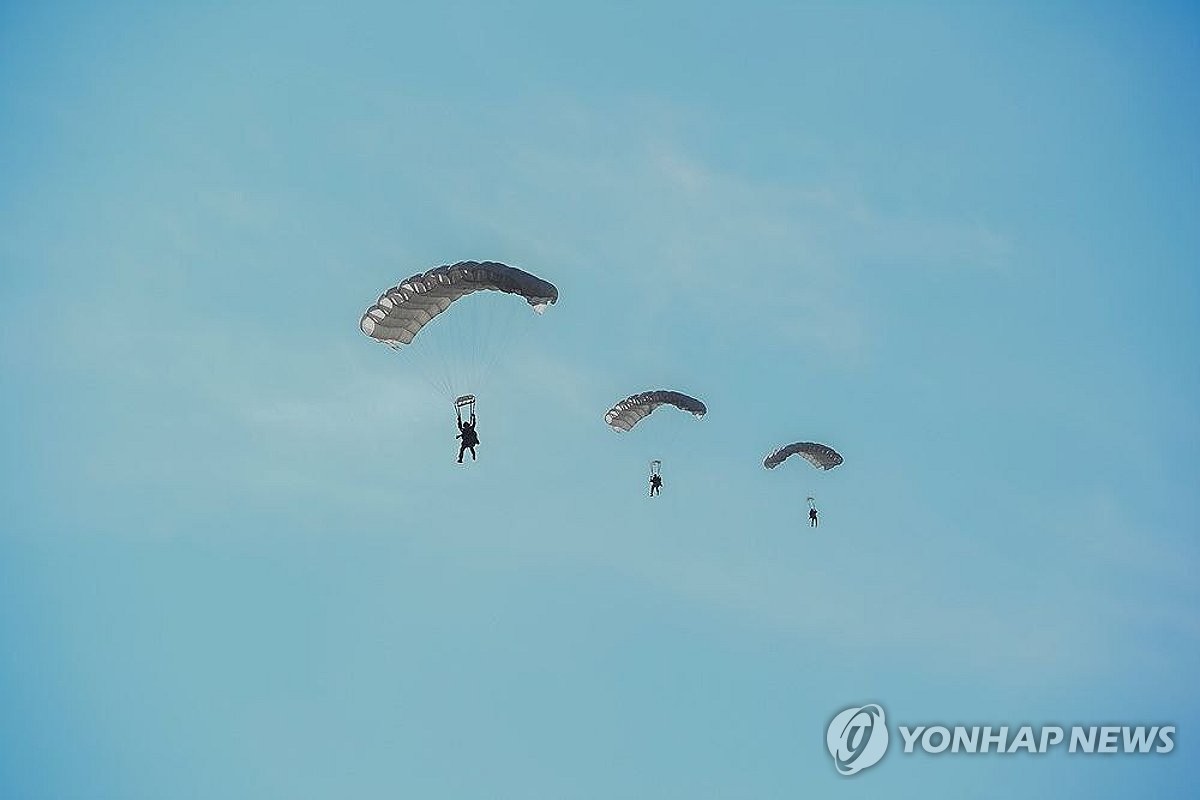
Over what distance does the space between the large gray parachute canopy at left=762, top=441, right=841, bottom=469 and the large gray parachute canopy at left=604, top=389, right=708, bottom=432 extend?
17.0ft

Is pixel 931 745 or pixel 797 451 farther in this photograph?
pixel 797 451

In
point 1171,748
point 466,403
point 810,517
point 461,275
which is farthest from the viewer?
point 810,517

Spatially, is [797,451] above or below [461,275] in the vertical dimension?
above

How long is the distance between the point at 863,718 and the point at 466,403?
71.0ft

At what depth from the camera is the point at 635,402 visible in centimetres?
3819

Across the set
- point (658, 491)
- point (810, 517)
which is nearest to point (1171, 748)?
point (810, 517)

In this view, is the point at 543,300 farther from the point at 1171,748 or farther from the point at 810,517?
the point at 1171,748

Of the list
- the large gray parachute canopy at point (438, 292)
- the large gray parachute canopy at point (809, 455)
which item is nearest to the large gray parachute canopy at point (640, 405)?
the large gray parachute canopy at point (809, 455)

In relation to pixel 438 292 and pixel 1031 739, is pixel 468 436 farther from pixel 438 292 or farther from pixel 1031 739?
pixel 1031 739

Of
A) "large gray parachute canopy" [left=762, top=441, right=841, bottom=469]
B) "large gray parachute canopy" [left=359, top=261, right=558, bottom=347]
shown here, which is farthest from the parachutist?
"large gray parachute canopy" [left=762, top=441, right=841, bottom=469]

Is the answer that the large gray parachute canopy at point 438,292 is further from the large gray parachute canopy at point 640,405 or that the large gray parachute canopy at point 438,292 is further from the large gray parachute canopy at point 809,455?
the large gray parachute canopy at point 809,455

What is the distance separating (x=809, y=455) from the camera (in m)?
42.8

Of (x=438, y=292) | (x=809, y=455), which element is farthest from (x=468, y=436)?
(x=809, y=455)

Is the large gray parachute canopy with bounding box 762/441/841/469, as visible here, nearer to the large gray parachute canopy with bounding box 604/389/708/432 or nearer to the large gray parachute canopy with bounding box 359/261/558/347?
the large gray parachute canopy with bounding box 604/389/708/432
